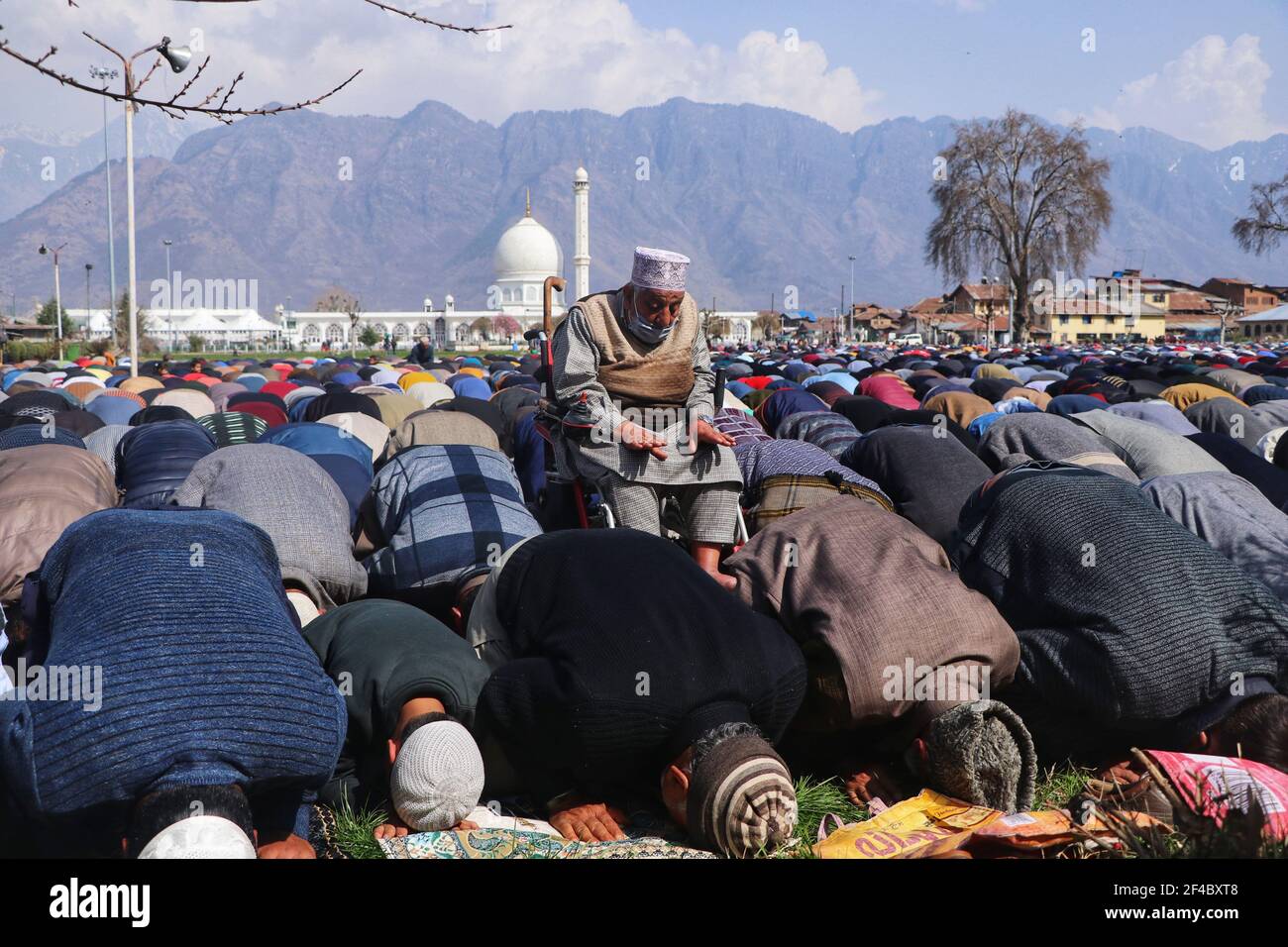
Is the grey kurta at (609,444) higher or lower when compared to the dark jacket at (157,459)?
higher

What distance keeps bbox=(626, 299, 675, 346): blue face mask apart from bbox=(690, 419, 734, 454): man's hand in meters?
0.41

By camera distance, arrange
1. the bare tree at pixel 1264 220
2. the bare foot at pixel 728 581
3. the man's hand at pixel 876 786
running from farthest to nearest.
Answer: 1. the bare tree at pixel 1264 220
2. the bare foot at pixel 728 581
3. the man's hand at pixel 876 786

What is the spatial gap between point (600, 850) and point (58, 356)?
4146 cm

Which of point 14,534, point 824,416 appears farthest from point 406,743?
point 824,416

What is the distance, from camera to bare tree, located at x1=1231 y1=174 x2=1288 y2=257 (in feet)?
128

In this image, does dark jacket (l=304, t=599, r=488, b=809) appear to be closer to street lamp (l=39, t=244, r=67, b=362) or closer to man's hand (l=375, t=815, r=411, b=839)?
man's hand (l=375, t=815, r=411, b=839)

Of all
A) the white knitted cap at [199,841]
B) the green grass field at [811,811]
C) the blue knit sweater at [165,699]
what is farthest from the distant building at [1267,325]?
the white knitted cap at [199,841]

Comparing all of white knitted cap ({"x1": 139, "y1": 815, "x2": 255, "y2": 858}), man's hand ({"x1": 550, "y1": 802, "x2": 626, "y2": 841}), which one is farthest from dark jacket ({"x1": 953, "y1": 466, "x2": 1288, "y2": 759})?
white knitted cap ({"x1": 139, "y1": 815, "x2": 255, "y2": 858})

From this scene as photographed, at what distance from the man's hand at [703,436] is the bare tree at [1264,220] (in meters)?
39.2

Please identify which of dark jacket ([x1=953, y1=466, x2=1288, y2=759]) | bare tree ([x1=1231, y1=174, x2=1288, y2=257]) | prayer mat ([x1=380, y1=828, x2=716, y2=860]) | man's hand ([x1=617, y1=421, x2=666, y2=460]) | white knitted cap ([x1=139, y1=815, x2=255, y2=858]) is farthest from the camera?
bare tree ([x1=1231, y1=174, x2=1288, y2=257])

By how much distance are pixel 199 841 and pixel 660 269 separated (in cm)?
287

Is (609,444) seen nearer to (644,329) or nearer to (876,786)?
(644,329)

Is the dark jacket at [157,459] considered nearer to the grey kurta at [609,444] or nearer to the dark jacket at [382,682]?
the grey kurta at [609,444]

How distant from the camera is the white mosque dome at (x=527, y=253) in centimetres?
9306
